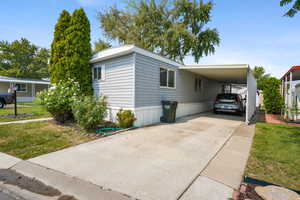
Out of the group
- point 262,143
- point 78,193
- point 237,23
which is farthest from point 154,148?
point 237,23

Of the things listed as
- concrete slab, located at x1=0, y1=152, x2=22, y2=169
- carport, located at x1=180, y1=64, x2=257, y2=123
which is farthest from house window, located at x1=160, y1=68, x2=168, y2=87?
concrete slab, located at x1=0, y1=152, x2=22, y2=169

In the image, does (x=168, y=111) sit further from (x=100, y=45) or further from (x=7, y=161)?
(x=100, y=45)

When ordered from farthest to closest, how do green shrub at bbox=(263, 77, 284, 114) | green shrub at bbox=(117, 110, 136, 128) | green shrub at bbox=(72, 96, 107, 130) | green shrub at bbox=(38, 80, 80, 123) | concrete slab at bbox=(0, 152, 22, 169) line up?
green shrub at bbox=(263, 77, 284, 114) → green shrub at bbox=(38, 80, 80, 123) → green shrub at bbox=(117, 110, 136, 128) → green shrub at bbox=(72, 96, 107, 130) → concrete slab at bbox=(0, 152, 22, 169)

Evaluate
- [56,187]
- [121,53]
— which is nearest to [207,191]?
[56,187]

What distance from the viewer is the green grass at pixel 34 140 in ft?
12.1

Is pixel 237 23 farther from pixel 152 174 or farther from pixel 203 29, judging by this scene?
pixel 152 174

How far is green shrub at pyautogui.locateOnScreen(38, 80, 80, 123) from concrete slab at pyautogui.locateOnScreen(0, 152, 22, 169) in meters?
3.04

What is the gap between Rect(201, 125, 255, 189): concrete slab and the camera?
2553mm

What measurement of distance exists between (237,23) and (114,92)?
10.1 metres

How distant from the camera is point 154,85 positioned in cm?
722

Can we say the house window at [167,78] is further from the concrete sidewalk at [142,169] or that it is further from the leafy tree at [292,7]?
the leafy tree at [292,7]

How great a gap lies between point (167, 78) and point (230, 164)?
5.65 m

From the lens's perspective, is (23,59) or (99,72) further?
(23,59)

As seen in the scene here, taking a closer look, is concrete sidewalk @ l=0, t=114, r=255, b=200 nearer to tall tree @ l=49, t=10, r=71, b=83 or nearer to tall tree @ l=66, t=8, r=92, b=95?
tall tree @ l=66, t=8, r=92, b=95
